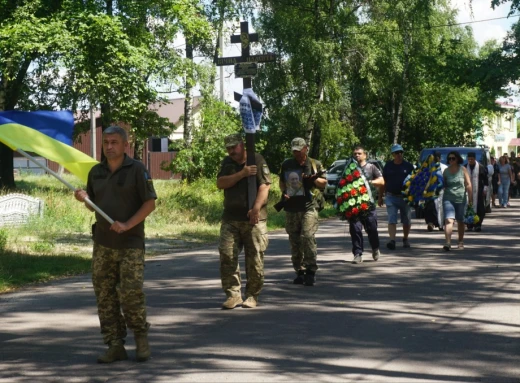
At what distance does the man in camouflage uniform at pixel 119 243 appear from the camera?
7.55m

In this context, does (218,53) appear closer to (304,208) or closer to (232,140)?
(304,208)

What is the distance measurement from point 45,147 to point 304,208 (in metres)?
4.86

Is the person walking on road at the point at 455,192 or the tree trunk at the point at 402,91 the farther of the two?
the tree trunk at the point at 402,91

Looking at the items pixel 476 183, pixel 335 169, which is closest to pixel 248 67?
pixel 476 183

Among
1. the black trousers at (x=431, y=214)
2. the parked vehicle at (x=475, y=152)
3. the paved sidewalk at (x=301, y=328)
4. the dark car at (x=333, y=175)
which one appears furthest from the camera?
the dark car at (x=333, y=175)

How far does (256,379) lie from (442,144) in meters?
50.4

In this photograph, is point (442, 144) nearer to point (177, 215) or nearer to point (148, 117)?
point (148, 117)

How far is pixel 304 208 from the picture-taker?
12305 millimetres

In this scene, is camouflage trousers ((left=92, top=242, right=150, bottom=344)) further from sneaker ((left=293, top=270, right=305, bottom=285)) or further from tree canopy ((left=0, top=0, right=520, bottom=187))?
tree canopy ((left=0, top=0, right=520, bottom=187))

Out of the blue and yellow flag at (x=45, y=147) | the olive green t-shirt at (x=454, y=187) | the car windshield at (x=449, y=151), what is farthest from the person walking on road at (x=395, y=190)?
the blue and yellow flag at (x=45, y=147)

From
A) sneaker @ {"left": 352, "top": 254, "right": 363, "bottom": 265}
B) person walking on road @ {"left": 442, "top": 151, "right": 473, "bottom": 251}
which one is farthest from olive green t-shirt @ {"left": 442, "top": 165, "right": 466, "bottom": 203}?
sneaker @ {"left": 352, "top": 254, "right": 363, "bottom": 265}

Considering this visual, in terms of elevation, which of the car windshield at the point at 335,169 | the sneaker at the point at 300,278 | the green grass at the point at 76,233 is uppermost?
the car windshield at the point at 335,169

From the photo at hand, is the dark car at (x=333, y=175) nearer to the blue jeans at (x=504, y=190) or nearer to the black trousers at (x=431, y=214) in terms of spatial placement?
the blue jeans at (x=504, y=190)

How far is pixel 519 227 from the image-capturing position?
77.0ft
